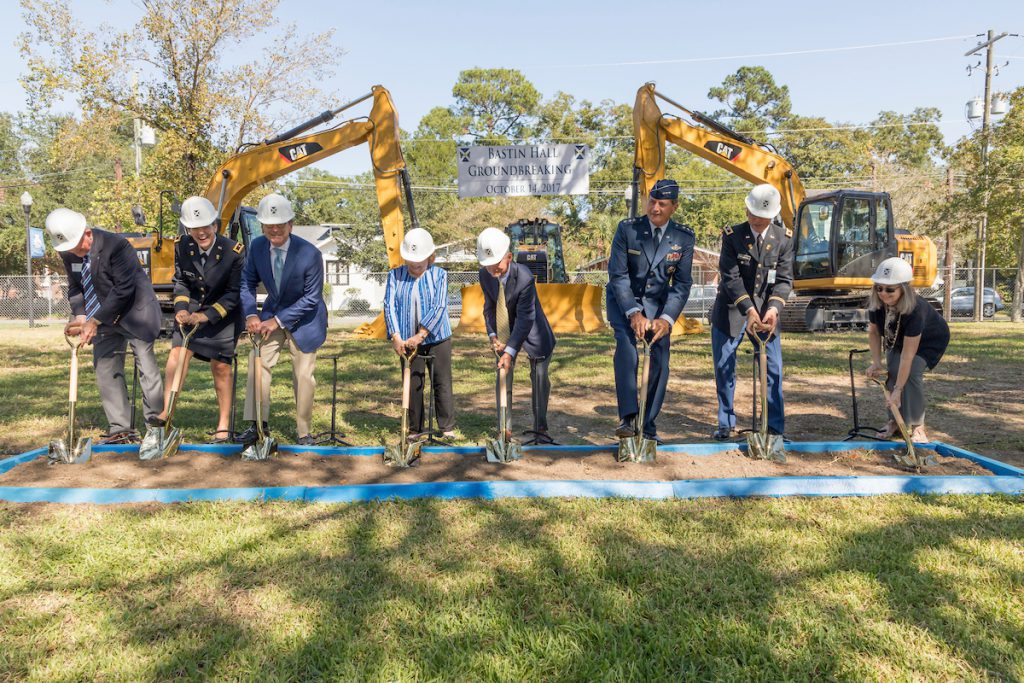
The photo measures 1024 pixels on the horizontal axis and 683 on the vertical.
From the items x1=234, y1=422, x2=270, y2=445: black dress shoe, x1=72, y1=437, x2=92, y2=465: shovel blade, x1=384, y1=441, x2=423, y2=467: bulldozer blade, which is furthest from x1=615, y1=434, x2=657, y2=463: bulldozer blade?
x1=72, y1=437, x2=92, y2=465: shovel blade

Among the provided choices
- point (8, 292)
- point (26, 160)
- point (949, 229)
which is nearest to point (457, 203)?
point (8, 292)

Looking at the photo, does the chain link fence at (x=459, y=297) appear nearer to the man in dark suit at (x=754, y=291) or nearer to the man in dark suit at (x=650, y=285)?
the man in dark suit at (x=754, y=291)

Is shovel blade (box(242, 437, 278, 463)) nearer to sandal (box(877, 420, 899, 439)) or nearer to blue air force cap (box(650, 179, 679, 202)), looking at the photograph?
blue air force cap (box(650, 179, 679, 202))

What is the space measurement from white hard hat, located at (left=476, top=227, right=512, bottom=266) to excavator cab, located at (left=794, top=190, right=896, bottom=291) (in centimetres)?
1437

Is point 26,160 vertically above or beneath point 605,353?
above

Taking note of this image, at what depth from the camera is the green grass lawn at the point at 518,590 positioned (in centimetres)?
264

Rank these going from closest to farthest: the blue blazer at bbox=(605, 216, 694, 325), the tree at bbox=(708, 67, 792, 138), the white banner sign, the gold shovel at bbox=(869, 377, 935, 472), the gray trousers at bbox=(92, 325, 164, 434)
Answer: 1. the gold shovel at bbox=(869, 377, 935, 472)
2. the blue blazer at bbox=(605, 216, 694, 325)
3. the gray trousers at bbox=(92, 325, 164, 434)
4. the white banner sign
5. the tree at bbox=(708, 67, 792, 138)

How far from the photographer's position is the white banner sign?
16719 mm

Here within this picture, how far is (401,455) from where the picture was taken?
5.21m

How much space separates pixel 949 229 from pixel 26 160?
63.0 m

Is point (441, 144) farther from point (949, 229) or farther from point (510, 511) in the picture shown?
point (510, 511)

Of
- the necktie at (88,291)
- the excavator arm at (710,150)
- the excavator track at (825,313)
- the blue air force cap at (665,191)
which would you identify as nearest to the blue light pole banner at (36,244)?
the excavator arm at (710,150)

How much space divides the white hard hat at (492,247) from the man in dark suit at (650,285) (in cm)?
88

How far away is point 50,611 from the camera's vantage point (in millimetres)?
3061
